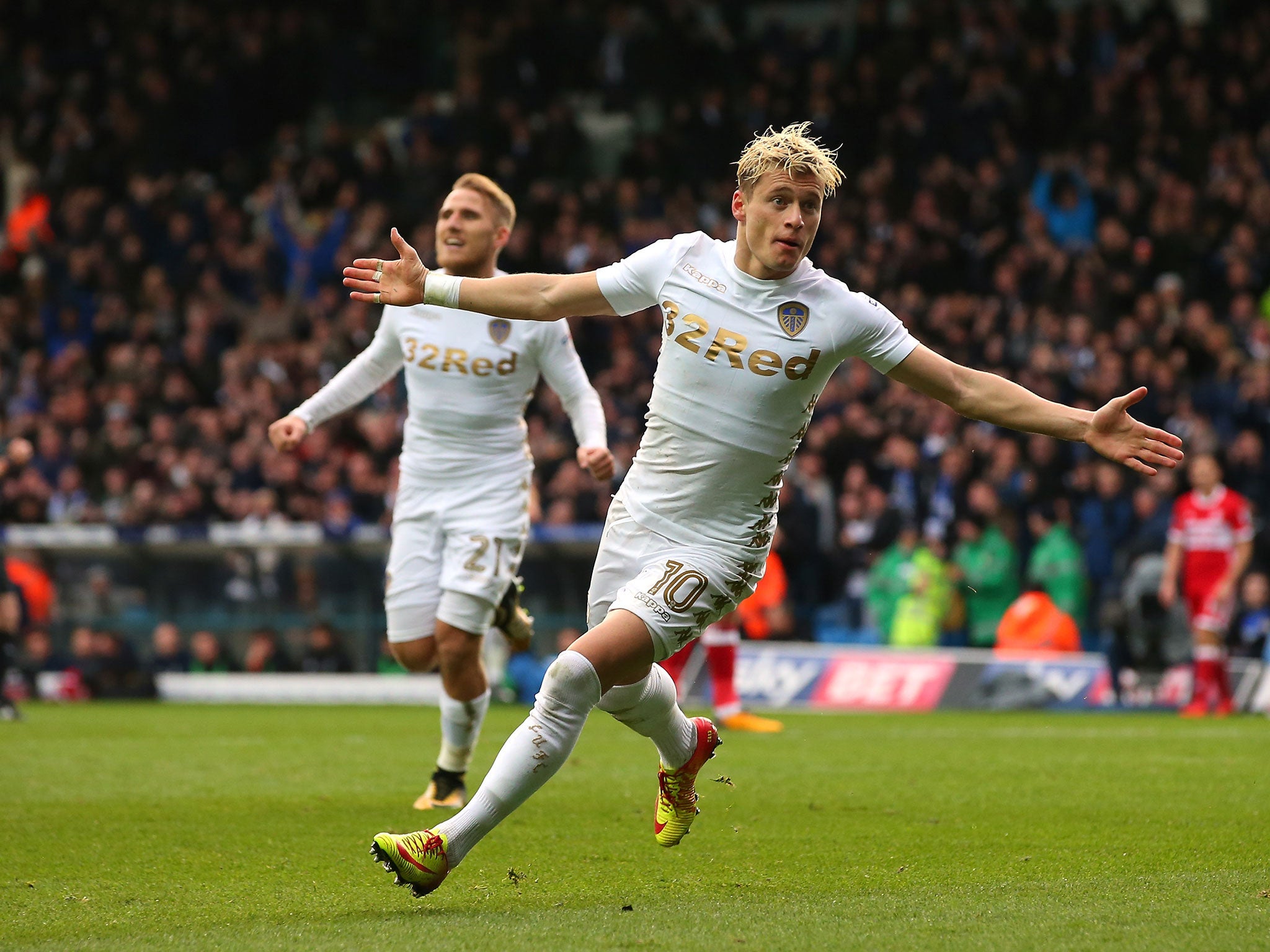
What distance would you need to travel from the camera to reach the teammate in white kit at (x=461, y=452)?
7941 millimetres

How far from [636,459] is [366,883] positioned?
1.71 meters

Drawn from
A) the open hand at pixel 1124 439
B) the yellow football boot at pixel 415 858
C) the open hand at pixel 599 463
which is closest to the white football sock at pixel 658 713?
the yellow football boot at pixel 415 858

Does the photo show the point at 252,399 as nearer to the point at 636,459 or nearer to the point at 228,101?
the point at 228,101

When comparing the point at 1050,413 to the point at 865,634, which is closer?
the point at 1050,413

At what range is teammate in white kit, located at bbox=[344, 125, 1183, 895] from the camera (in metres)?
5.36

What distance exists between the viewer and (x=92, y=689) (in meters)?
17.8

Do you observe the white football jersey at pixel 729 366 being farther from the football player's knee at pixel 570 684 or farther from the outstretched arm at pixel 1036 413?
the football player's knee at pixel 570 684

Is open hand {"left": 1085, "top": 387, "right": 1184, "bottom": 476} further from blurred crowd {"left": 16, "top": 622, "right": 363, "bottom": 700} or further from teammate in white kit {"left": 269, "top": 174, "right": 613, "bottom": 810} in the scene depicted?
blurred crowd {"left": 16, "top": 622, "right": 363, "bottom": 700}

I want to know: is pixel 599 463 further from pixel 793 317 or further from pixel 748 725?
pixel 748 725

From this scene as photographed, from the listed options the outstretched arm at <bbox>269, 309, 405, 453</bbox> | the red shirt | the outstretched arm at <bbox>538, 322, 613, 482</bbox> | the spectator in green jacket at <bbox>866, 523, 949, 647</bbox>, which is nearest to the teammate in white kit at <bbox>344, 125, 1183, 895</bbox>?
the outstretched arm at <bbox>538, 322, 613, 482</bbox>

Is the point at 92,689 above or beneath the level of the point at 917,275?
beneath

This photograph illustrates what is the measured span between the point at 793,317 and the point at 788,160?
1.69ft

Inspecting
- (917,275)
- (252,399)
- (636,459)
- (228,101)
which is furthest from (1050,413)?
(228,101)

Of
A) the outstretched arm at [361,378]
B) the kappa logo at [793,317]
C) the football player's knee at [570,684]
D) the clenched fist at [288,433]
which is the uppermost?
the kappa logo at [793,317]
